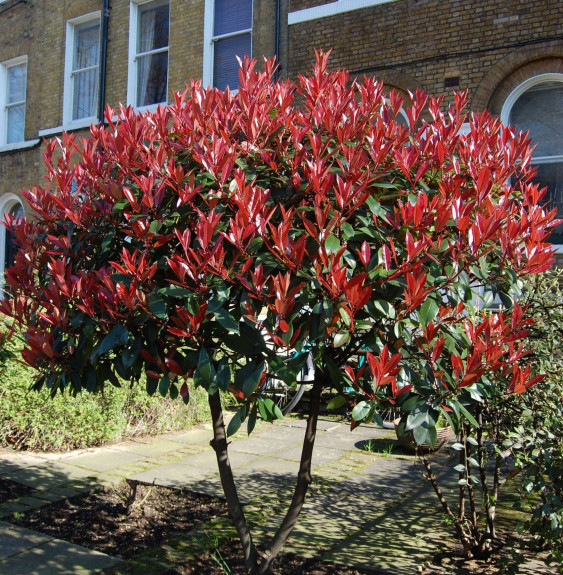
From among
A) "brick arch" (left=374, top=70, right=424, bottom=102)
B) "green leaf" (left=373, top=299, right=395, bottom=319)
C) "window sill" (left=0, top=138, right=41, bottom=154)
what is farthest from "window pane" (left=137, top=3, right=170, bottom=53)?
"green leaf" (left=373, top=299, right=395, bottom=319)

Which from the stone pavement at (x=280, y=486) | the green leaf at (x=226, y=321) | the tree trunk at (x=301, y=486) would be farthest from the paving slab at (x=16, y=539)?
the green leaf at (x=226, y=321)

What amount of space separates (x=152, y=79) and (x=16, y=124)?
4883 millimetres

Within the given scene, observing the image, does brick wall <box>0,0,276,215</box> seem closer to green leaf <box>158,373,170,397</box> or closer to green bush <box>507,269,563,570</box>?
green bush <box>507,269,563,570</box>

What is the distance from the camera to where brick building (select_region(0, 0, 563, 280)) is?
9.15 m

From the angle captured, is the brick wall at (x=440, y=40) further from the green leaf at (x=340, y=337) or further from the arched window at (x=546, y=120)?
the green leaf at (x=340, y=337)

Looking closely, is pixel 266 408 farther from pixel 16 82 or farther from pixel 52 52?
pixel 16 82

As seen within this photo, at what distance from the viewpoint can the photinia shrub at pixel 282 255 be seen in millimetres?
2299

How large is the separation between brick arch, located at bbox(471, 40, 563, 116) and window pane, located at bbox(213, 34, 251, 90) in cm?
477

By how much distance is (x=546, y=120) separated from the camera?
30.5ft

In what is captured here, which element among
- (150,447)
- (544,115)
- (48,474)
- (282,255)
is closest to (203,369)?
(282,255)

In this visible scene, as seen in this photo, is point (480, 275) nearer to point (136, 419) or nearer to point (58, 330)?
point (58, 330)

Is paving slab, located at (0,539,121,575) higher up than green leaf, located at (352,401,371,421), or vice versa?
green leaf, located at (352,401,371,421)

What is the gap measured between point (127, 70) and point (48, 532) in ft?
37.9

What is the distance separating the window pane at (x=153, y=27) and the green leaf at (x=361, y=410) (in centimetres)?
1265
